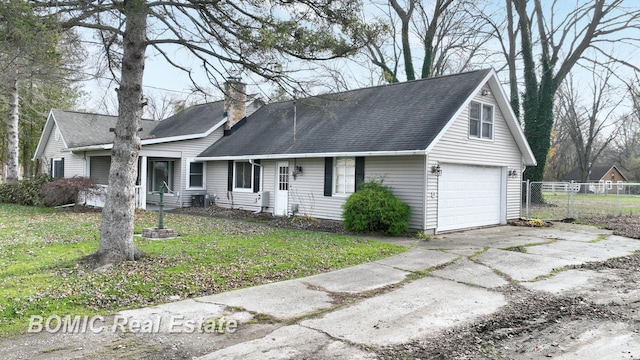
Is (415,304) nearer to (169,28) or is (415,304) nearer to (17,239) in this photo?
(169,28)

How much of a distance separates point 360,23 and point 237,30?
6.92 feet

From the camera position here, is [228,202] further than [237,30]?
Yes

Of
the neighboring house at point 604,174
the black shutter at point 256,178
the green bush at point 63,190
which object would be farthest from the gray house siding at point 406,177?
the neighboring house at point 604,174

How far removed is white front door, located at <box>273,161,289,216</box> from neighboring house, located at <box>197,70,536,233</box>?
0.04 meters

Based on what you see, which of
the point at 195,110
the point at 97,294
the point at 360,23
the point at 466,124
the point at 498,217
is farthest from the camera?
the point at 195,110

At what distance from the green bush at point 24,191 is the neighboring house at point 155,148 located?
1764mm

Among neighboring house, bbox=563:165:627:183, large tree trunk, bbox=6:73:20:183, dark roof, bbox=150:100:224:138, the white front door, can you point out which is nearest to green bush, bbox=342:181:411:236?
the white front door

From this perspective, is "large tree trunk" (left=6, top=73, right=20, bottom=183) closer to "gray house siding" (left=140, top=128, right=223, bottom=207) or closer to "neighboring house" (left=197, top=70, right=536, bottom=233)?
"gray house siding" (left=140, top=128, right=223, bottom=207)

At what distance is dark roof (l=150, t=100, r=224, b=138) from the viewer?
20.5 metres

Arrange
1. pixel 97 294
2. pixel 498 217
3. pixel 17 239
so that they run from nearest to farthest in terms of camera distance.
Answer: pixel 97 294
pixel 17 239
pixel 498 217

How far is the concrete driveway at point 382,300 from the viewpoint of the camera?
174 inches

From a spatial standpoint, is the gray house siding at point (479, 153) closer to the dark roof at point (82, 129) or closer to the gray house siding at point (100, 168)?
the dark roof at point (82, 129)

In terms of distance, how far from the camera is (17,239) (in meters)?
9.61

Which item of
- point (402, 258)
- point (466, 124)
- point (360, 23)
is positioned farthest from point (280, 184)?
point (360, 23)
